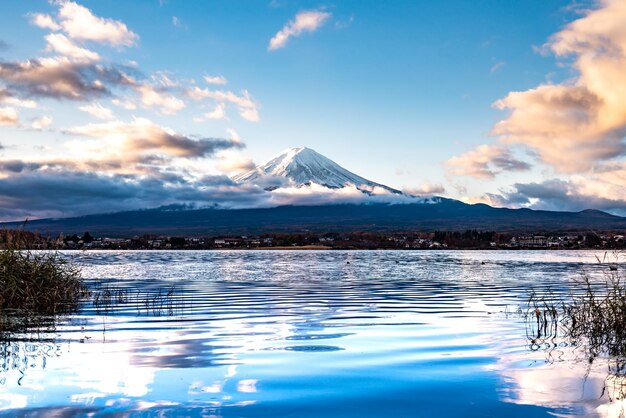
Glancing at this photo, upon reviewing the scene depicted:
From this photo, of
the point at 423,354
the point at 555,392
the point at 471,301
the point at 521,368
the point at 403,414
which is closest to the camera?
the point at 403,414

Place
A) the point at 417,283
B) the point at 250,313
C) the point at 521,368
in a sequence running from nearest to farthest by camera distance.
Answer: the point at 521,368 → the point at 250,313 → the point at 417,283

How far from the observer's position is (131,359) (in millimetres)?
15938

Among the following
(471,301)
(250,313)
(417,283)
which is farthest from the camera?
(417,283)

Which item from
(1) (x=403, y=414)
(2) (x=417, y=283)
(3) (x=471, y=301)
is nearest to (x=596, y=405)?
(1) (x=403, y=414)

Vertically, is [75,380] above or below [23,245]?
below

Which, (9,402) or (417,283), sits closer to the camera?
(9,402)

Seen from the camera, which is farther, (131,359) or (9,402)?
(131,359)

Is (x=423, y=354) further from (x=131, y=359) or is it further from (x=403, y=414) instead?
(x=131, y=359)

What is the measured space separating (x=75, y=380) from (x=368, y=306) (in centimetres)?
1904

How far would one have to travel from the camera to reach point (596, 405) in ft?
37.4

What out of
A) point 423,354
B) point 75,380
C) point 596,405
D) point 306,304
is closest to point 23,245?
point 306,304

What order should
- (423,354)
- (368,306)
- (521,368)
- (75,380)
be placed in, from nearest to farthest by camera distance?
(75,380) → (521,368) → (423,354) → (368,306)

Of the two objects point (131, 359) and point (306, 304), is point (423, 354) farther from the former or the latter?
point (306, 304)

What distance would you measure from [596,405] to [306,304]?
21224 mm
